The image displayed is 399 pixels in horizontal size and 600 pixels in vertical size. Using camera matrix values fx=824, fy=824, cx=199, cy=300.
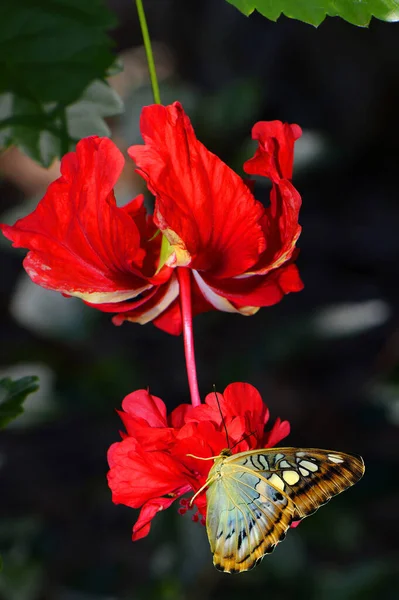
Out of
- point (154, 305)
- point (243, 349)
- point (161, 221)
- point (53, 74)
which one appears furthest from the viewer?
point (243, 349)

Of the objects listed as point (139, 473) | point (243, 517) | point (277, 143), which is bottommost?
point (243, 517)

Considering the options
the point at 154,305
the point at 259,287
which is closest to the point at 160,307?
the point at 154,305

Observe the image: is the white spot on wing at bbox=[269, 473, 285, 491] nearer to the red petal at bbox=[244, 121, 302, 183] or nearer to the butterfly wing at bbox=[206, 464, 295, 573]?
the butterfly wing at bbox=[206, 464, 295, 573]

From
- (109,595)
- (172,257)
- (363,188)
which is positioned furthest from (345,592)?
(363,188)

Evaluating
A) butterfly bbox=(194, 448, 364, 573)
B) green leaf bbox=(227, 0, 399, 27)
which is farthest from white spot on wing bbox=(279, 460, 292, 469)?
green leaf bbox=(227, 0, 399, 27)

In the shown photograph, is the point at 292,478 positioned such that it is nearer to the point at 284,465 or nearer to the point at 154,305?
the point at 284,465

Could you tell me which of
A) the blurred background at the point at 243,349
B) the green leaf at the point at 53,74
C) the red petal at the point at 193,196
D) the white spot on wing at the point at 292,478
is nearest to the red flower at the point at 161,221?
the red petal at the point at 193,196

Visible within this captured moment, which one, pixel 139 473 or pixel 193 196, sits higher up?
pixel 193 196

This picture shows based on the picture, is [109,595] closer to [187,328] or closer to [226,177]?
[187,328]
